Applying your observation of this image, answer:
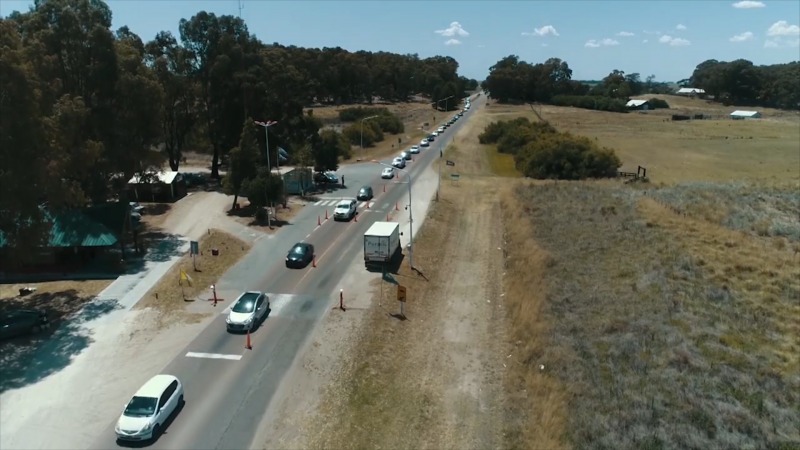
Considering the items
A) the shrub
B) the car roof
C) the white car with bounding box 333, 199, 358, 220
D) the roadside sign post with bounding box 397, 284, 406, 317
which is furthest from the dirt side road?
the shrub

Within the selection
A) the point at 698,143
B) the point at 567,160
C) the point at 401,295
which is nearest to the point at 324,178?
the point at 567,160

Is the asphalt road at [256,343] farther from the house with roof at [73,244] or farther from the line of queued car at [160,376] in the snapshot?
the house with roof at [73,244]

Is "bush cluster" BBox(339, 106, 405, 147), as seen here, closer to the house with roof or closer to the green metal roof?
the house with roof

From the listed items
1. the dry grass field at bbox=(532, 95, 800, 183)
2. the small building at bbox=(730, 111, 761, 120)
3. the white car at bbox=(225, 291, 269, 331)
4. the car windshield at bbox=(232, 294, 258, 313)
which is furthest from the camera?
the small building at bbox=(730, 111, 761, 120)

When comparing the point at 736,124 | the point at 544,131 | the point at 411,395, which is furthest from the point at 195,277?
the point at 736,124

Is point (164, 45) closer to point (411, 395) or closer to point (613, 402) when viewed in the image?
point (411, 395)

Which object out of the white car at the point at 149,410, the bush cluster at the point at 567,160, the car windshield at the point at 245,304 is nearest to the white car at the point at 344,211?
the car windshield at the point at 245,304
